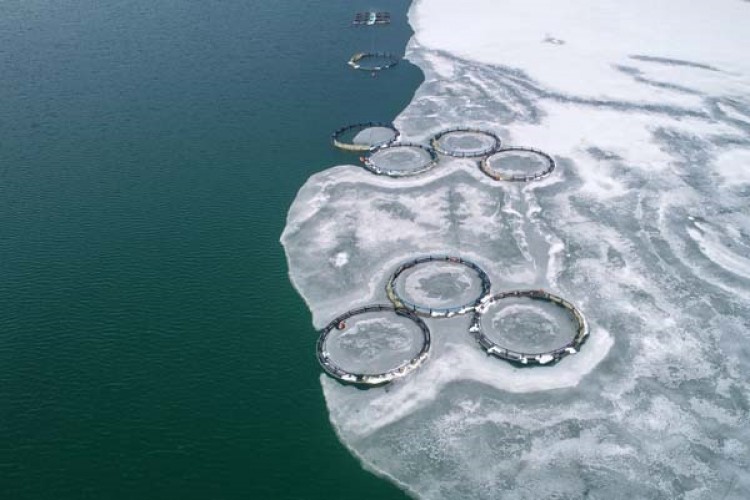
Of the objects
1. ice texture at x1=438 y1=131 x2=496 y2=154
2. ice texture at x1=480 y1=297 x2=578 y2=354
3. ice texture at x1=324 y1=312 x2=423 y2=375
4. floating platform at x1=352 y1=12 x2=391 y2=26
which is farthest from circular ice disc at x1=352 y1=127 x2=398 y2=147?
floating platform at x1=352 y1=12 x2=391 y2=26

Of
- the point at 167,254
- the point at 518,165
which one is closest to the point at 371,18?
the point at 518,165

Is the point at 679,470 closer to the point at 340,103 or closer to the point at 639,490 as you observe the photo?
the point at 639,490

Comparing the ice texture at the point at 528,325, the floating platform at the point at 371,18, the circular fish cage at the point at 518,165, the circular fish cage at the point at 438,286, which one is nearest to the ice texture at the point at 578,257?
the circular fish cage at the point at 518,165

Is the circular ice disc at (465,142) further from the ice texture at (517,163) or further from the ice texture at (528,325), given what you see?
the ice texture at (528,325)

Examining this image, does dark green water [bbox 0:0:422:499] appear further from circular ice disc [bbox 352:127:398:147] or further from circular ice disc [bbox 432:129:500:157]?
circular ice disc [bbox 432:129:500:157]

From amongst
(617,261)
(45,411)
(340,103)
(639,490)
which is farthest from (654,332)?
(340,103)

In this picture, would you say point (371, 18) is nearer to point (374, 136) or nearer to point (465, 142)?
point (374, 136)
